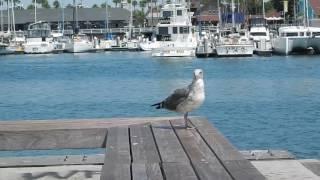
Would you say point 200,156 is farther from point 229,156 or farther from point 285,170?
point 285,170

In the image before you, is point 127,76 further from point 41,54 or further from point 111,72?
point 41,54

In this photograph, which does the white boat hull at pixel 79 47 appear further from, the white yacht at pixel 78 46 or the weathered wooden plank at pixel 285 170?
the weathered wooden plank at pixel 285 170

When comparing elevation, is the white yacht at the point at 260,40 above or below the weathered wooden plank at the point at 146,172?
Result: above

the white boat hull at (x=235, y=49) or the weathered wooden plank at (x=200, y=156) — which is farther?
the white boat hull at (x=235, y=49)

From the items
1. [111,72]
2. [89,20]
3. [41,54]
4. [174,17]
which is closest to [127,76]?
[111,72]

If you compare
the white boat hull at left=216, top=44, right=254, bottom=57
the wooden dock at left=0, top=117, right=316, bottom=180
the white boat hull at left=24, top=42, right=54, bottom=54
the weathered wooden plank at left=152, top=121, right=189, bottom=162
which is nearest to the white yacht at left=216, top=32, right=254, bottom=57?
the white boat hull at left=216, top=44, right=254, bottom=57

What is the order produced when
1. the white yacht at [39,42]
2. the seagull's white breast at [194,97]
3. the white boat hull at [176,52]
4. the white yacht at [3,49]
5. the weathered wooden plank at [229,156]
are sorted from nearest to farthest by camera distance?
the weathered wooden plank at [229,156] < the seagull's white breast at [194,97] < the white boat hull at [176,52] < the white yacht at [39,42] < the white yacht at [3,49]

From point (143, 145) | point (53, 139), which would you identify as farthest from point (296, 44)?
point (143, 145)

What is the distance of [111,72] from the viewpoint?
67562mm

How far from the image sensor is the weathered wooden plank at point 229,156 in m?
5.50

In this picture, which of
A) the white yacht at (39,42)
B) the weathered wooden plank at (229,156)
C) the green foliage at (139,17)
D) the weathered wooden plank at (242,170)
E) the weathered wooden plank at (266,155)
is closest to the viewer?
the weathered wooden plank at (242,170)

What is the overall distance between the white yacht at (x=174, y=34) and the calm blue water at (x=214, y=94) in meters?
2.40

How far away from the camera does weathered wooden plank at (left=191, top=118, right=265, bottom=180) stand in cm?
550

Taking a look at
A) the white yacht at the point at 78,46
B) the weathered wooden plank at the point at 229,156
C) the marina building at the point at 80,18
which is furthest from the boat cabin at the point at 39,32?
the weathered wooden plank at the point at 229,156
